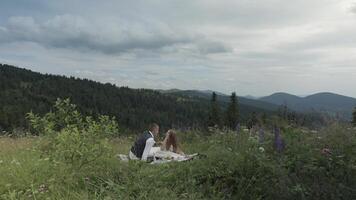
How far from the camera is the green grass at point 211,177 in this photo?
522cm

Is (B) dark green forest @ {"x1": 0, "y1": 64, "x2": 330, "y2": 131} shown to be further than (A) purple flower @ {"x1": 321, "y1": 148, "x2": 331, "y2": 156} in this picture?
Yes

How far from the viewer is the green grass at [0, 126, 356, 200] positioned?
5.22 metres

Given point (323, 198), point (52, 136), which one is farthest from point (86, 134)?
point (323, 198)

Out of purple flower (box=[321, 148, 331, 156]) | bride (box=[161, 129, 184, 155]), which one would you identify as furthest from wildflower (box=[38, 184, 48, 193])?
bride (box=[161, 129, 184, 155])

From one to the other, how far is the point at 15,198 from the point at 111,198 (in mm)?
1038

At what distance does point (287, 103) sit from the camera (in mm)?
10172

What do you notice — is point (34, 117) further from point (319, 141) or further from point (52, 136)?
point (319, 141)

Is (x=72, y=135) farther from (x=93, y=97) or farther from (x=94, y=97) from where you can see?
(x=93, y=97)

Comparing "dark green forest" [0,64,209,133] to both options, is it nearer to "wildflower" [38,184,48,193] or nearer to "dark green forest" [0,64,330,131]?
"dark green forest" [0,64,330,131]

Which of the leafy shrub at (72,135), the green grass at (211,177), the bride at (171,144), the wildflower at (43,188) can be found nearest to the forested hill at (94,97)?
the bride at (171,144)

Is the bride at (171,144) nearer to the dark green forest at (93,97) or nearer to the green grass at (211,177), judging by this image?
the green grass at (211,177)

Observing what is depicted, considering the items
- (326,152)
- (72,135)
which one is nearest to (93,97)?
(72,135)

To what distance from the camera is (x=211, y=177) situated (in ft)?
18.8

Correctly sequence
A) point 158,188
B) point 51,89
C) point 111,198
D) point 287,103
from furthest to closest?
point 51,89 < point 287,103 < point 158,188 < point 111,198
